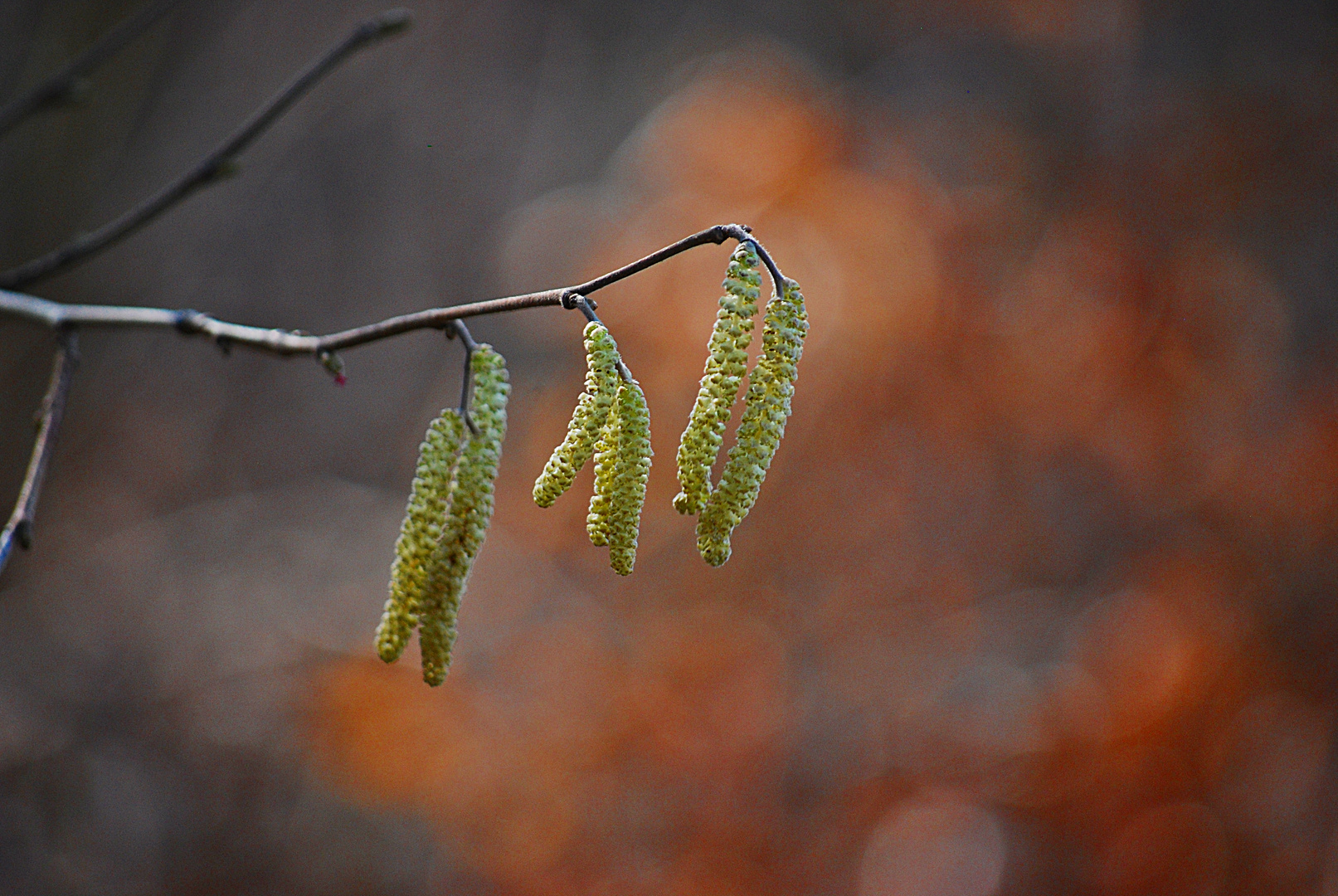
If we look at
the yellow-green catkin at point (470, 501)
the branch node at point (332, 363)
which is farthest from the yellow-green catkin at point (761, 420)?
the branch node at point (332, 363)

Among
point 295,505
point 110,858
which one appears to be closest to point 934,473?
point 295,505

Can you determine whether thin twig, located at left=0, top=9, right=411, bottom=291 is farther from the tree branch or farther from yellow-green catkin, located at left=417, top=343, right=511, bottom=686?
yellow-green catkin, located at left=417, top=343, right=511, bottom=686

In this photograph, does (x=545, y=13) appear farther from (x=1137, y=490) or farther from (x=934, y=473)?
(x=1137, y=490)

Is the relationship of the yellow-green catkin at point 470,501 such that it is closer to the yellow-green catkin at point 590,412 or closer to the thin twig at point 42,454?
the yellow-green catkin at point 590,412

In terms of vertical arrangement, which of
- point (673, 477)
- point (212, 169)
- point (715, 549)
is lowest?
point (715, 549)

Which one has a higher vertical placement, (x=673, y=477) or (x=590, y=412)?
(x=673, y=477)

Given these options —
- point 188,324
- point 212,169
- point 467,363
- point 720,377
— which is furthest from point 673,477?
point 720,377

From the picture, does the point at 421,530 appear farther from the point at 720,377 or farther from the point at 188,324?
the point at 188,324
